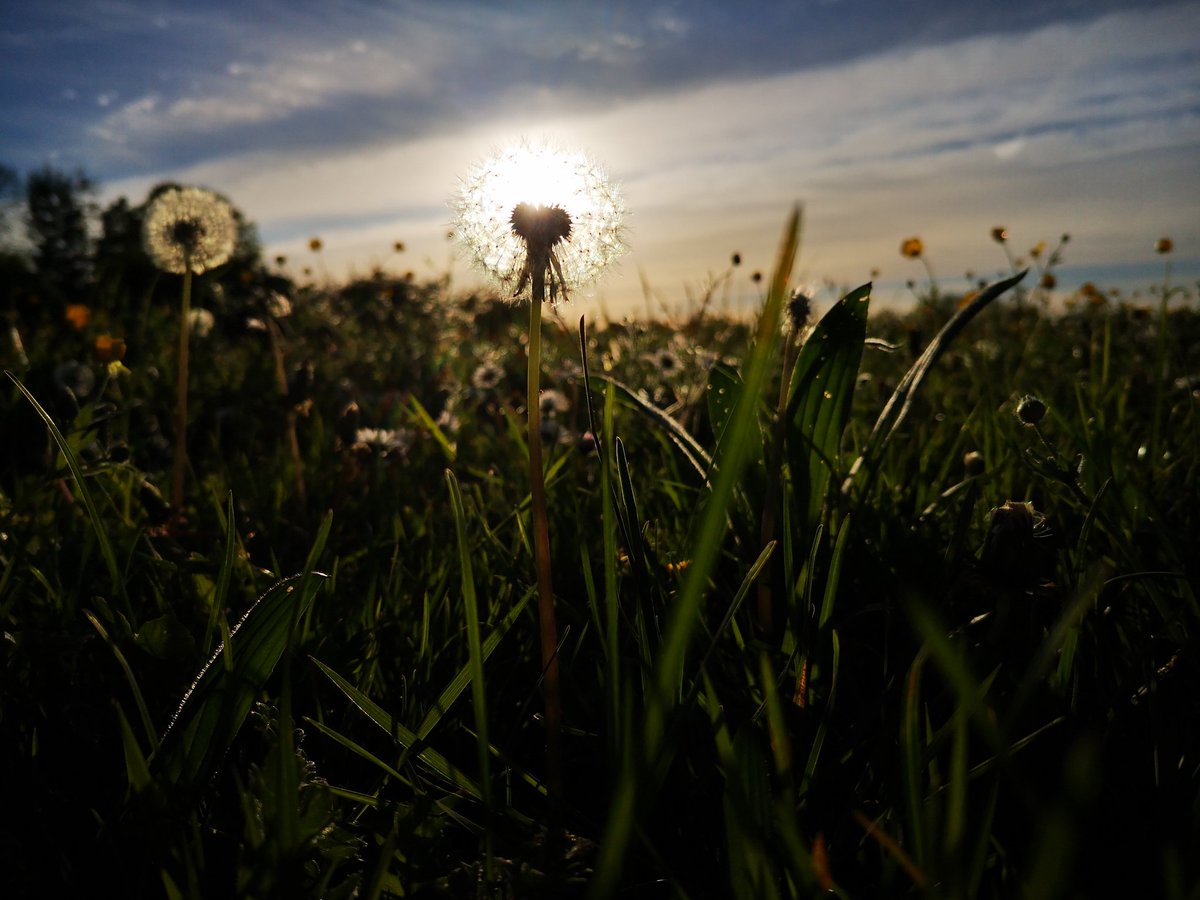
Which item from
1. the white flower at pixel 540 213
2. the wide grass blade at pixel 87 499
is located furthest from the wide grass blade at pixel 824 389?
the wide grass blade at pixel 87 499

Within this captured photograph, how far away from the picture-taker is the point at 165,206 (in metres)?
2.44

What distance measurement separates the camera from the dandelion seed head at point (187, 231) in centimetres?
230

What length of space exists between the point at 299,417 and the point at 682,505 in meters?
2.31

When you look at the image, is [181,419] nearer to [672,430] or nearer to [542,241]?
[672,430]

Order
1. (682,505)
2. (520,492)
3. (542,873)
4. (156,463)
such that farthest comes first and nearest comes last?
1. (156,463)
2. (520,492)
3. (682,505)
4. (542,873)

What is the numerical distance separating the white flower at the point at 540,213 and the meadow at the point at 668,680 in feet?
0.72

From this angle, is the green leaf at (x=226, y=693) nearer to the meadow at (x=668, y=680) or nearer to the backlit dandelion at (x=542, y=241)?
the meadow at (x=668, y=680)

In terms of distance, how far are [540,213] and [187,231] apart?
5.72 feet

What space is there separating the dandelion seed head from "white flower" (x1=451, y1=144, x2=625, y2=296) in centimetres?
138

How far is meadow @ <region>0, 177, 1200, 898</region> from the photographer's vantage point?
0.77m

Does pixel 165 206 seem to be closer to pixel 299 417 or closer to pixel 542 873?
pixel 299 417

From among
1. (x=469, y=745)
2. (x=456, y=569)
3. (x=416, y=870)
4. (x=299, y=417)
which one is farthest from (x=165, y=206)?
(x=416, y=870)

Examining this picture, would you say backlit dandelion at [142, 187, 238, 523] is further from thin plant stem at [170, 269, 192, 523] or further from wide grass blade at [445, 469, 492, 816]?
wide grass blade at [445, 469, 492, 816]

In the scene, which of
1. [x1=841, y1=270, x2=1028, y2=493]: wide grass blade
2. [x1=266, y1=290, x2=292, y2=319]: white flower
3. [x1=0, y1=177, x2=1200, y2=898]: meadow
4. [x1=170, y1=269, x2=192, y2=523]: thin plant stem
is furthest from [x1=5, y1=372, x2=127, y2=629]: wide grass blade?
[x1=266, y1=290, x2=292, y2=319]: white flower
